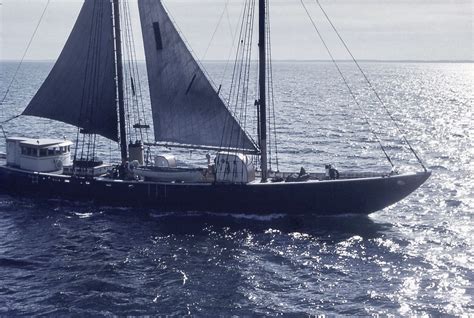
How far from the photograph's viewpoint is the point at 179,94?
49906mm

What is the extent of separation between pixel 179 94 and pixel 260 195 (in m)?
11.5

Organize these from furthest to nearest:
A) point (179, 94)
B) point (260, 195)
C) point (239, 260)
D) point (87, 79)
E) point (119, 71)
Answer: point (87, 79), point (119, 71), point (179, 94), point (260, 195), point (239, 260)

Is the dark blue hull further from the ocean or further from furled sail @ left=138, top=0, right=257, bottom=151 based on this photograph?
furled sail @ left=138, top=0, right=257, bottom=151

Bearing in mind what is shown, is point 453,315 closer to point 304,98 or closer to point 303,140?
point 303,140

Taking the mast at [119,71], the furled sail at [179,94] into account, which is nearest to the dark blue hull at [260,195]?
the mast at [119,71]

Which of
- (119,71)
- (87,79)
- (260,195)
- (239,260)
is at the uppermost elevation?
(119,71)

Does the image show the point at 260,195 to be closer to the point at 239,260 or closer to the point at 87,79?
the point at 239,260

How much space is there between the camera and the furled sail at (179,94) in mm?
48906

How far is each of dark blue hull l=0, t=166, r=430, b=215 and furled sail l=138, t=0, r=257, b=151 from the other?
14.6 ft

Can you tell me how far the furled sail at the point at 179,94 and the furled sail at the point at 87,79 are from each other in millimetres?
4828

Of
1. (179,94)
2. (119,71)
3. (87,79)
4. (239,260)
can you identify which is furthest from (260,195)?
(87,79)

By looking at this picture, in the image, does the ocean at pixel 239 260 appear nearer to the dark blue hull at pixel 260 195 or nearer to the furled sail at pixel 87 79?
the dark blue hull at pixel 260 195

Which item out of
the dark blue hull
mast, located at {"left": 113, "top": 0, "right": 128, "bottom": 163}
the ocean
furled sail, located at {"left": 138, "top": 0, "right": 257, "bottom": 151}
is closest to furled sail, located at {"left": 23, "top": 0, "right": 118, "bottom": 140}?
mast, located at {"left": 113, "top": 0, "right": 128, "bottom": 163}

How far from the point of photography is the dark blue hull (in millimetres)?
45750
